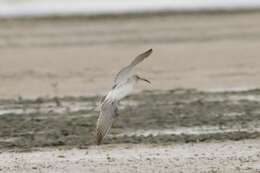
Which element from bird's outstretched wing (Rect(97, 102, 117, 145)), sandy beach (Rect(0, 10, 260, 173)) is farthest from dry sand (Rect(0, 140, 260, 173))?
bird's outstretched wing (Rect(97, 102, 117, 145))

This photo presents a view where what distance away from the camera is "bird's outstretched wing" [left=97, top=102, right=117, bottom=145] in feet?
36.3

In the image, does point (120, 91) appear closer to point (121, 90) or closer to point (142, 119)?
point (121, 90)

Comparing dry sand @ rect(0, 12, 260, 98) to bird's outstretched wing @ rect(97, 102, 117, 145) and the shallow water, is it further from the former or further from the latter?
bird's outstretched wing @ rect(97, 102, 117, 145)

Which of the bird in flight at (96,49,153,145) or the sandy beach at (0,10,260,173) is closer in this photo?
the bird in flight at (96,49,153,145)

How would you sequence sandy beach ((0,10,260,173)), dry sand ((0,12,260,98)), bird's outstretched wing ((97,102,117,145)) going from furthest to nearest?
dry sand ((0,12,260,98)) → sandy beach ((0,10,260,173)) → bird's outstretched wing ((97,102,117,145))

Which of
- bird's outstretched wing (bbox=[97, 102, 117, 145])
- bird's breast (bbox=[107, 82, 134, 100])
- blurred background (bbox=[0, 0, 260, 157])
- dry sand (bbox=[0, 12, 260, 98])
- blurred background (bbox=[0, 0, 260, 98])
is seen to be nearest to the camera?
bird's outstretched wing (bbox=[97, 102, 117, 145])

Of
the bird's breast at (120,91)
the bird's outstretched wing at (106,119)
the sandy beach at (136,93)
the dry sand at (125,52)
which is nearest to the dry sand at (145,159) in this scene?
the sandy beach at (136,93)

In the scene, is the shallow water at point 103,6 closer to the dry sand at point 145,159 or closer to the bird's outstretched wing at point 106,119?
the dry sand at point 145,159

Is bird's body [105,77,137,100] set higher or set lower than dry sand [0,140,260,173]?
higher

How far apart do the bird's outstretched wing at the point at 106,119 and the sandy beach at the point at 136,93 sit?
407mm

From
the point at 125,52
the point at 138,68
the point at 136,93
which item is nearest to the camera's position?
the point at 136,93

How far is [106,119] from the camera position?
36.5 ft

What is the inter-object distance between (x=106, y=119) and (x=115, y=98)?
303 millimetres

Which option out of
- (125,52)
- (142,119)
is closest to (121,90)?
(142,119)
